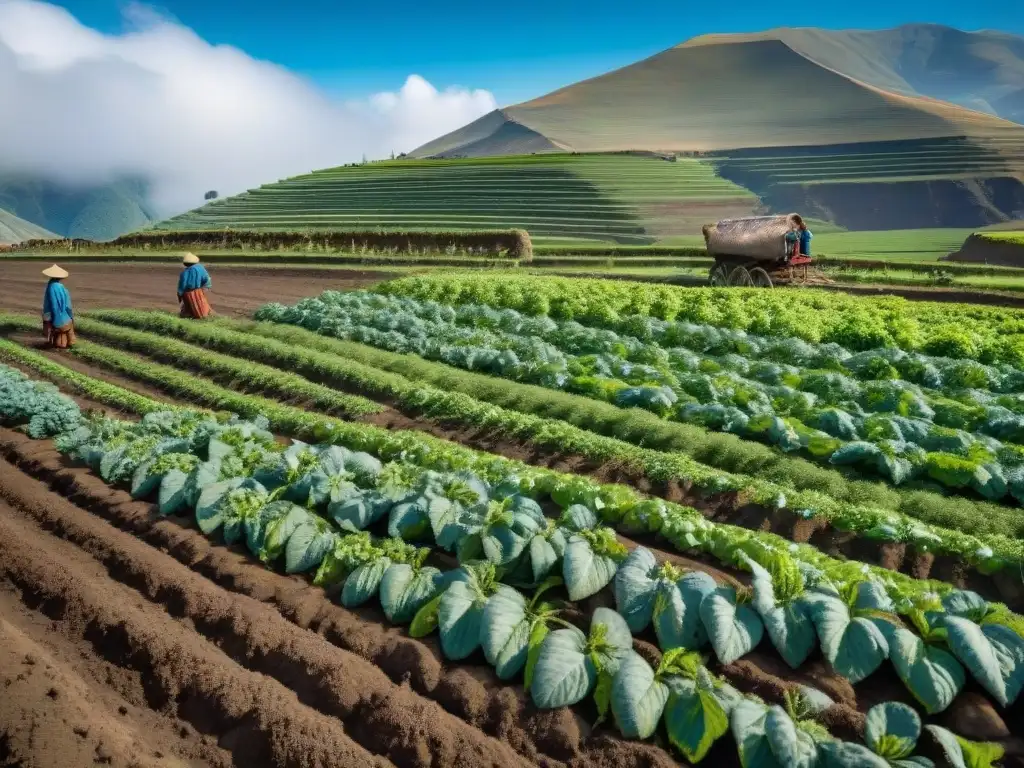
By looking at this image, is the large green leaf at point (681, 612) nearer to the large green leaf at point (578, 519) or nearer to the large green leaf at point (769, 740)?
the large green leaf at point (769, 740)

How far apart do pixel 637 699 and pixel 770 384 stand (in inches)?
274

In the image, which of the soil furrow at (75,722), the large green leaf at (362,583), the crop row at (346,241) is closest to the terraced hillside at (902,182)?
the crop row at (346,241)

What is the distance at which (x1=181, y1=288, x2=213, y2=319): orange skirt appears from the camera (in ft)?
53.1

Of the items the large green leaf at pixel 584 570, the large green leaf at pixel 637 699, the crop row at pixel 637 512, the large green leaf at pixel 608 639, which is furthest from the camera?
the crop row at pixel 637 512

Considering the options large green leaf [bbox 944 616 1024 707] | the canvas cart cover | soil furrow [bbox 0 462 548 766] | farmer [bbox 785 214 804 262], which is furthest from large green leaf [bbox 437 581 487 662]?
farmer [bbox 785 214 804 262]

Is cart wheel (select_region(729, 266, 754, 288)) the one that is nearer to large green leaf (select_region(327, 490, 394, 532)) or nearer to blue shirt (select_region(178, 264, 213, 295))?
blue shirt (select_region(178, 264, 213, 295))

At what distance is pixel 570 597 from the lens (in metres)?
4.55

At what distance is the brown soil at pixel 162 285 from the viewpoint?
1925 cm

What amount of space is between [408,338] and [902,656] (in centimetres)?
1064

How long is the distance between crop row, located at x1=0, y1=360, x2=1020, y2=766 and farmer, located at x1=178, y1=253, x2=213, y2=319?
10.7 metres

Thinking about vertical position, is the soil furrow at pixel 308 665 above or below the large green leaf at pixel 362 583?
below

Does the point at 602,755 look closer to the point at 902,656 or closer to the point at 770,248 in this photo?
the point at 902,656

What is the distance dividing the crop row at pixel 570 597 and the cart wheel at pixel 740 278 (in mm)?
14316

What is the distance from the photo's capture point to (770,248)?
59.3 ft
